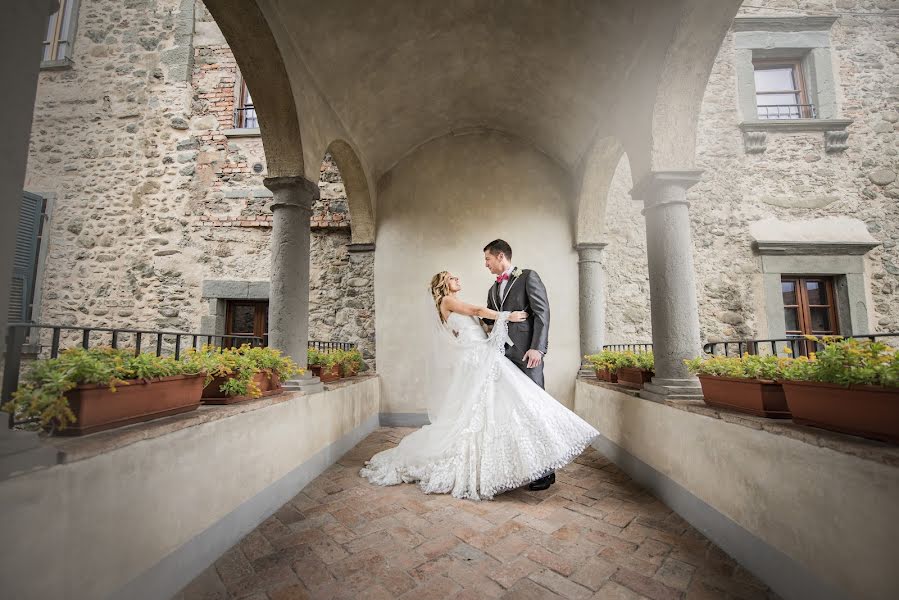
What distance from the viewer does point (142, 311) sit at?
627 centimetres

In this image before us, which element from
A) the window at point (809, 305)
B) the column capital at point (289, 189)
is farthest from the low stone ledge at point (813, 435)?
the window at point (809, 305)

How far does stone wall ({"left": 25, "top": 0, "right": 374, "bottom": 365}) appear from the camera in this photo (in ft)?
20.5

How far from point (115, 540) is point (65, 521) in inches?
10.1

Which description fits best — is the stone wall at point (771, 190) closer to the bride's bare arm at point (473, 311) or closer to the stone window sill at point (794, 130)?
the stone window sill at point (794, 130)

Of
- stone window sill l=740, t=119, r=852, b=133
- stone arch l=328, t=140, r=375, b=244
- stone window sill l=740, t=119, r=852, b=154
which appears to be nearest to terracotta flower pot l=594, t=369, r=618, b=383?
stone arch l=328, t=140, r=375, b=244

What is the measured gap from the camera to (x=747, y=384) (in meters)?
2.23

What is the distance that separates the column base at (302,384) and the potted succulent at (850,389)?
3.32 metres

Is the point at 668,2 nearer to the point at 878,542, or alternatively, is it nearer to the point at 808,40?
the point at 878,542

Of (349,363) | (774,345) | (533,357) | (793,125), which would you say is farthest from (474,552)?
(793,125)

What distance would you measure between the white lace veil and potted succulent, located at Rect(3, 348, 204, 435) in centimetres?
205

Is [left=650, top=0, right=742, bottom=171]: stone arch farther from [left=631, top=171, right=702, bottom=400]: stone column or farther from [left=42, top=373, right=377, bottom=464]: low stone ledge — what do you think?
[left=42, top=373, right=377, bottom=464]: low stone ledge

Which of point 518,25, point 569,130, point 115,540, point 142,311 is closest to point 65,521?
point 115,540

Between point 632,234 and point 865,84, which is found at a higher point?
point 865,84

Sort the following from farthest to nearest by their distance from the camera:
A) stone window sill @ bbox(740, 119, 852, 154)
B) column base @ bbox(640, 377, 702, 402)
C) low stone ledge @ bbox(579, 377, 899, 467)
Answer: stone window sill @ bbox(740, 119, 852, 154) < column base @ bbox(640, 377, 702, 402) < low stone ledge @ bbox(579, 377, 899, 467)
